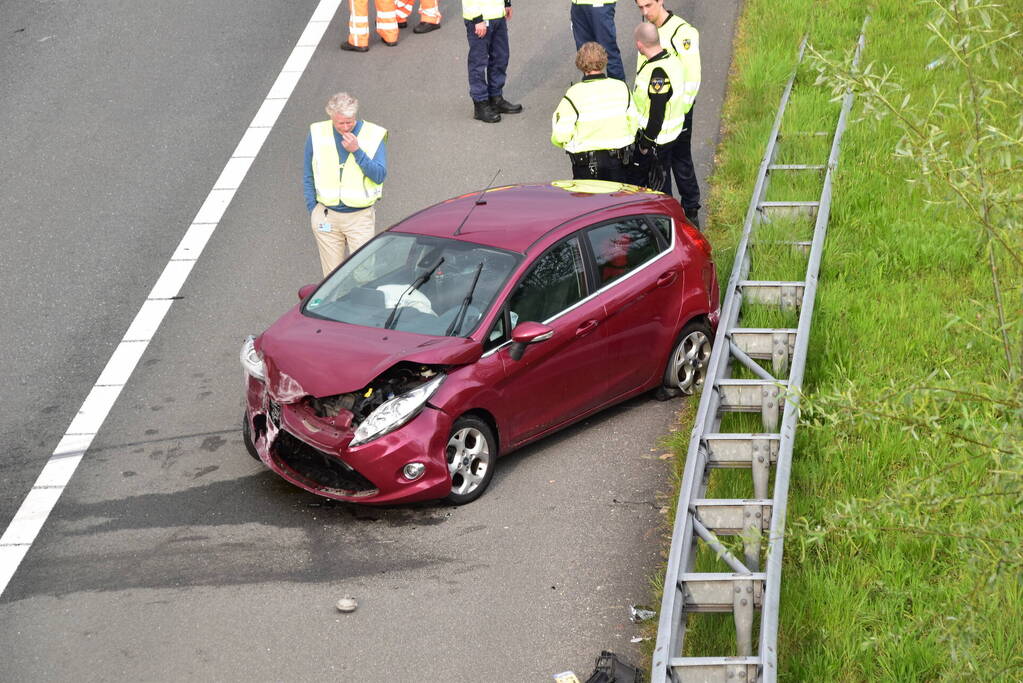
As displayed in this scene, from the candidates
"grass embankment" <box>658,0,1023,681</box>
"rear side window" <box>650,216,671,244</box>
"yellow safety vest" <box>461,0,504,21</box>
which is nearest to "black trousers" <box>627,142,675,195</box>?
"grass embankment" <box>658,0,1023,681</box>

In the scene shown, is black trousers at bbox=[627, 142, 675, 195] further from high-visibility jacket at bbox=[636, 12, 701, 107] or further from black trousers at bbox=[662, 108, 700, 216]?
high-visibility jacket at bbox=[636, 12, 701, 107]

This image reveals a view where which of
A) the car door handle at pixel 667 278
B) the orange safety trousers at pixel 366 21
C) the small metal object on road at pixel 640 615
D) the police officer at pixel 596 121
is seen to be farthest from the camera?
the orange safety trousers at pixel 366 21

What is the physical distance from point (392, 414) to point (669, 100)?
5.00 m

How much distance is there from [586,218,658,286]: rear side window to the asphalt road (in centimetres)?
112

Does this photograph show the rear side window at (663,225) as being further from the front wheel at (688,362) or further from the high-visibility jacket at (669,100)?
the high-visibility jacket at (669,100)

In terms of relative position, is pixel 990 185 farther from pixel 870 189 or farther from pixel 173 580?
pixel 870 189

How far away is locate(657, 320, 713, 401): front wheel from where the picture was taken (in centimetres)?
1081

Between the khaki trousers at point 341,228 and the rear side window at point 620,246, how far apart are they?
2202 millimetres

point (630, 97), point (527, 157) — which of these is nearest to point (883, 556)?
point (630, 97)

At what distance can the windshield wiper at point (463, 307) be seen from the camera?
9.45 meters

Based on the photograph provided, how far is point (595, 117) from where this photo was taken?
40.5 feet

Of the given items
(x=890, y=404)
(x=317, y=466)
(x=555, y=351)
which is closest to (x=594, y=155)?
(x=555, y=351)

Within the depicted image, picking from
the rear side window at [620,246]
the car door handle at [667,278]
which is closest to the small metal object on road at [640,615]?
the rear side window at [620,246]

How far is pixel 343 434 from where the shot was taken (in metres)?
9.08
